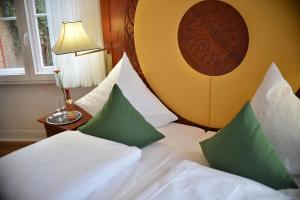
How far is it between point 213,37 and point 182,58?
0.30 meters

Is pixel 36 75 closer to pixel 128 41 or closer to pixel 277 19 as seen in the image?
pixel 128 41

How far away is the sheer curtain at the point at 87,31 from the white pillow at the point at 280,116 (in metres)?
1.65

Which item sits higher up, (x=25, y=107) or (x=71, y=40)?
(x=71, y=40)

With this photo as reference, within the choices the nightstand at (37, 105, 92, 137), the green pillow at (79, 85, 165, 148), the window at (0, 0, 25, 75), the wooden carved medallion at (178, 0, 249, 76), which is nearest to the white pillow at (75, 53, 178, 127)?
the nightstand at (37, 105, 92, 137)

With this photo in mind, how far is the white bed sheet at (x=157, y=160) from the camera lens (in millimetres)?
1338

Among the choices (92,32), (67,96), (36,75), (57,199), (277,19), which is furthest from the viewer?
(36,75)

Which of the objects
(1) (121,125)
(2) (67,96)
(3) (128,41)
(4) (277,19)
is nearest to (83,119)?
(2) (67,96)

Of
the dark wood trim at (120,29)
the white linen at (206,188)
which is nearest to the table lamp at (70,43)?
the dark wood trim at (120,29)

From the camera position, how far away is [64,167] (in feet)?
4.53

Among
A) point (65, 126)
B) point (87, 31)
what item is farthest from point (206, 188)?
point (87, 31)

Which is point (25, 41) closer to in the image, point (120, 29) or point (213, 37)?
point (120, 29)

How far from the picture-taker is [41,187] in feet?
4.09

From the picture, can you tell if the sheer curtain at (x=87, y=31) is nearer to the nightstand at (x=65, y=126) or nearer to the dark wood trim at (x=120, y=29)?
the dark wood trim at (x=120, y=29)

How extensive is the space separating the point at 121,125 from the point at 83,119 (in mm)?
576
